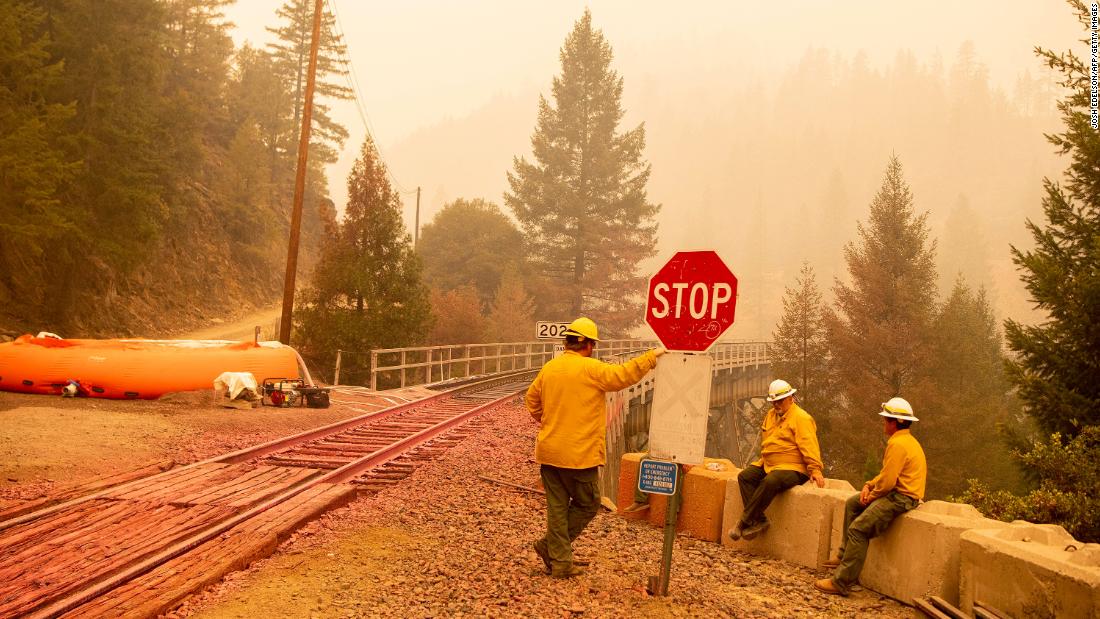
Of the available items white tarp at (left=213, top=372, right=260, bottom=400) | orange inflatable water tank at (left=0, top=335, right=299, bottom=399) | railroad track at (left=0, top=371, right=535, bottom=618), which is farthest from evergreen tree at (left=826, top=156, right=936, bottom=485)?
railroad track at (left=0, top=371, right=535, bottom=618)

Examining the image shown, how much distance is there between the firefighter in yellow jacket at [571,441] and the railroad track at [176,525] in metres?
2.38

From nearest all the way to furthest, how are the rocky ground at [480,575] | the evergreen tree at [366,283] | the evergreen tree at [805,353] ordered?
the rocky ground at [480,575], the evergreen tree at [366,283], the evergreen tree at [805,353]

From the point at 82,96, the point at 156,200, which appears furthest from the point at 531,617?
the point at 82,96

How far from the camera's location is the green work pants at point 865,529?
5.47 meters

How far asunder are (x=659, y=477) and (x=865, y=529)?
1.87m

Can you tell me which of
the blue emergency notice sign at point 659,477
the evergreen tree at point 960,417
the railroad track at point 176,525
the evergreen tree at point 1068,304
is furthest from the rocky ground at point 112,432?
the evergreen tree at point 960,417

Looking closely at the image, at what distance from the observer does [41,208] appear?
1761cm

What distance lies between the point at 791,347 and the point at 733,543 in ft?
109

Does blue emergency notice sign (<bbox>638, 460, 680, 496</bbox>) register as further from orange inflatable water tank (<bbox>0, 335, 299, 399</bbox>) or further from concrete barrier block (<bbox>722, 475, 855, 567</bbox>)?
orange inflatable water tank (<bbox>0, 335, 299, 399</bbox>)

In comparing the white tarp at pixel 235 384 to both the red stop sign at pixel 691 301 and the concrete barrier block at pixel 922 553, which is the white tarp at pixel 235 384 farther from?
the concrete barrier block at pixel 922 553

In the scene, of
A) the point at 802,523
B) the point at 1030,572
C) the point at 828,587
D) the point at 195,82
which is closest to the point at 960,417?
the point at 802,523

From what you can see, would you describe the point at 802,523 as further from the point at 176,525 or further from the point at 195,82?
the point at 195,82

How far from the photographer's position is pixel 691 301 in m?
4.92

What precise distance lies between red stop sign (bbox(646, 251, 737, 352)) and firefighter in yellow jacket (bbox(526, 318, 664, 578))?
52 centimetres
